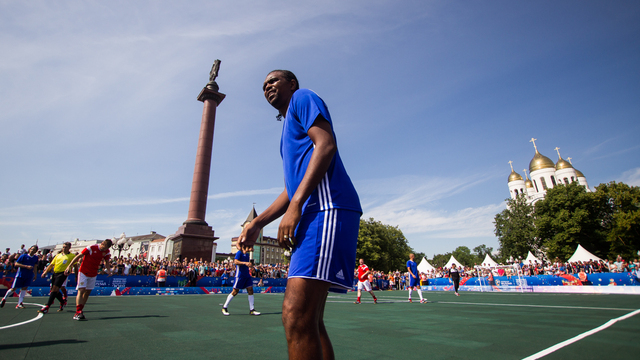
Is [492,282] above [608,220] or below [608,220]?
below

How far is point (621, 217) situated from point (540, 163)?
33.6 meters

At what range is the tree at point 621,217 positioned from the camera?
121ft

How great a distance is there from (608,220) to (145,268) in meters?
57.1

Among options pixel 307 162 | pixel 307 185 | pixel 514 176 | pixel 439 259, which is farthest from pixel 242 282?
pixel 439 259

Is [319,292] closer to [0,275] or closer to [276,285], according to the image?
[0,275]

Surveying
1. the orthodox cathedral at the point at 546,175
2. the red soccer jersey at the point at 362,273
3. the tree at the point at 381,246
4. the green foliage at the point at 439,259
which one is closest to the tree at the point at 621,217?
the orthodox cathedral at the point at 546,175

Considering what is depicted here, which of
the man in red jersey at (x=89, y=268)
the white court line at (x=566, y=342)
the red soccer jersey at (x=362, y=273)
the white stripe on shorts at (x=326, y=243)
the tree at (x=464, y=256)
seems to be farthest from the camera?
the tree at (x=464, y=256)

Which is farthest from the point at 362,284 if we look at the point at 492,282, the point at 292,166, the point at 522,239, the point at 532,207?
the point at 532,207

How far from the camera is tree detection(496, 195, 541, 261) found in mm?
46844

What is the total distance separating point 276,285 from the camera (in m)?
26.6

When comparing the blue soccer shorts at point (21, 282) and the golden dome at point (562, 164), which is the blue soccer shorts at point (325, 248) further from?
the golden dome at point (562, 164)

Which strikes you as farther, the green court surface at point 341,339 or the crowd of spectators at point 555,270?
the crowd of spectators at point 555,270

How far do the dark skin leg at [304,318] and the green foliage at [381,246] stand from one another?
160 feet

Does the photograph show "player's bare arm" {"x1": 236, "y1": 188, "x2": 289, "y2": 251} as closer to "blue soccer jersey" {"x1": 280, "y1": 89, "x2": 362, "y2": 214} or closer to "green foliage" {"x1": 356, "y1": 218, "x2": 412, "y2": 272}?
"blue soccer jersey" {"x1": 280, "y1": 89, "x2": 362, "y2": 214}
